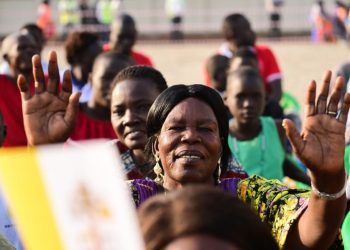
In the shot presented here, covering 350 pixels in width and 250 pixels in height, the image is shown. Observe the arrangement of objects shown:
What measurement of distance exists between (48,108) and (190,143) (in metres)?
0.53

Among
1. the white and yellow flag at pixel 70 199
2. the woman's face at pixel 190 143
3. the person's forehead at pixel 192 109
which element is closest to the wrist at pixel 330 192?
the woman's face at pixel 190 143

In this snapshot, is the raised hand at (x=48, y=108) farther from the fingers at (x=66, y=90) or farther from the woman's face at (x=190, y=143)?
the woman's face at (x=190, y=143)

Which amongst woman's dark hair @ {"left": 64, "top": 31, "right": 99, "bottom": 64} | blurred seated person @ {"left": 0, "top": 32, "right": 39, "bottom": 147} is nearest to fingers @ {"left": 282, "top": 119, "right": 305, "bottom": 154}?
blurred seated person @ {"left": 0, "top": 32, "right": 39, "bottom": 147}

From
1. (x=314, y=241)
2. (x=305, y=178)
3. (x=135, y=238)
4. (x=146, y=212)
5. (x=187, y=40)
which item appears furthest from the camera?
(x=187, y=40)

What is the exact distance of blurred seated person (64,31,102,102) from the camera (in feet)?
→ 24.0

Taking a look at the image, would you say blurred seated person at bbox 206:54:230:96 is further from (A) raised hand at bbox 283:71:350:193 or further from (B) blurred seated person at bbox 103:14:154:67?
(A) raised hand at bbox 283:71:350:193

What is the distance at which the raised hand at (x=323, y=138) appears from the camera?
8.73ft

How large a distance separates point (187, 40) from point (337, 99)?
24.9m

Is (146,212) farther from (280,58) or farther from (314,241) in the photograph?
(280,58)

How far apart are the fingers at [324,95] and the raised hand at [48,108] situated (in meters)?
0.85

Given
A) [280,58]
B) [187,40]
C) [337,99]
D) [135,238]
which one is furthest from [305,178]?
[187,40]

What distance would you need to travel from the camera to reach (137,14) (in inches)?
1210

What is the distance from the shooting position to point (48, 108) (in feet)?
10.7

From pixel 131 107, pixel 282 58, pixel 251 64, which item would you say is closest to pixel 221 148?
pixel 131 107
